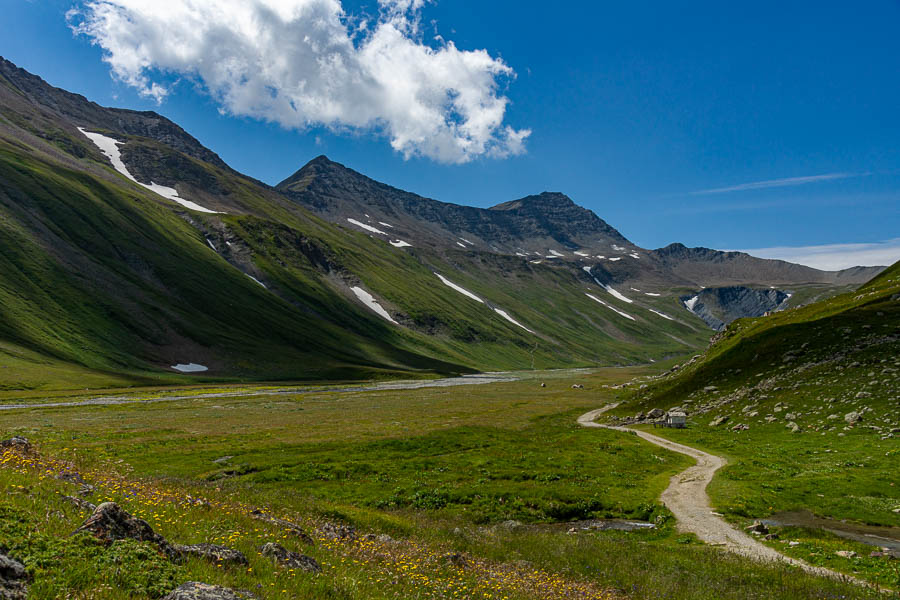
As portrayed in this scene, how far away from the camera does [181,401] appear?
94312 mm

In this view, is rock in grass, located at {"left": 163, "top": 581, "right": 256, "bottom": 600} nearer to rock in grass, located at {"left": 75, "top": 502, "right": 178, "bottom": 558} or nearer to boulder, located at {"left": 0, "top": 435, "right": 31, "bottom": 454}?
rock in grass, located at {"left": 75, "top": 502, "right": 178, "bottom": 558}

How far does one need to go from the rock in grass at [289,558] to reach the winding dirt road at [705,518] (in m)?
16.9

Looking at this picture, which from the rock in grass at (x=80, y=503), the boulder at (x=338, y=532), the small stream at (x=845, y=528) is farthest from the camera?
the small stream at (x=845, y=528)

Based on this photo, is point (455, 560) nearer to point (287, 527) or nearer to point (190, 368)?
point (287, 527)

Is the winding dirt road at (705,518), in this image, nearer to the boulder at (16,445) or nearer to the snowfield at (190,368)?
the boulder at (16,445)

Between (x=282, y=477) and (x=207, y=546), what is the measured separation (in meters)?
23.7

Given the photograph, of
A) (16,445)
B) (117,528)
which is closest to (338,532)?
(117,528)

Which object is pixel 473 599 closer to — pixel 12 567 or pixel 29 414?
pixel 12 567

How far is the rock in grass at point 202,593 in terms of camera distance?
7.21m

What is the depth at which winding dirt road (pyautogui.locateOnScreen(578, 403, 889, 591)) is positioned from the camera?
59.1 feet

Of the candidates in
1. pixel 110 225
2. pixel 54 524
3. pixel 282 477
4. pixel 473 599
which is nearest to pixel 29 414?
pixel 282 477

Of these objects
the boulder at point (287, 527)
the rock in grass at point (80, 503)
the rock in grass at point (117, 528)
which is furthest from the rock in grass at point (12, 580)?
the boulder at point (287, 527)

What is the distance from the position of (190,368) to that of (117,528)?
164 m

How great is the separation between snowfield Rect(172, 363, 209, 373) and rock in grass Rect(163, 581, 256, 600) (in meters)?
163
